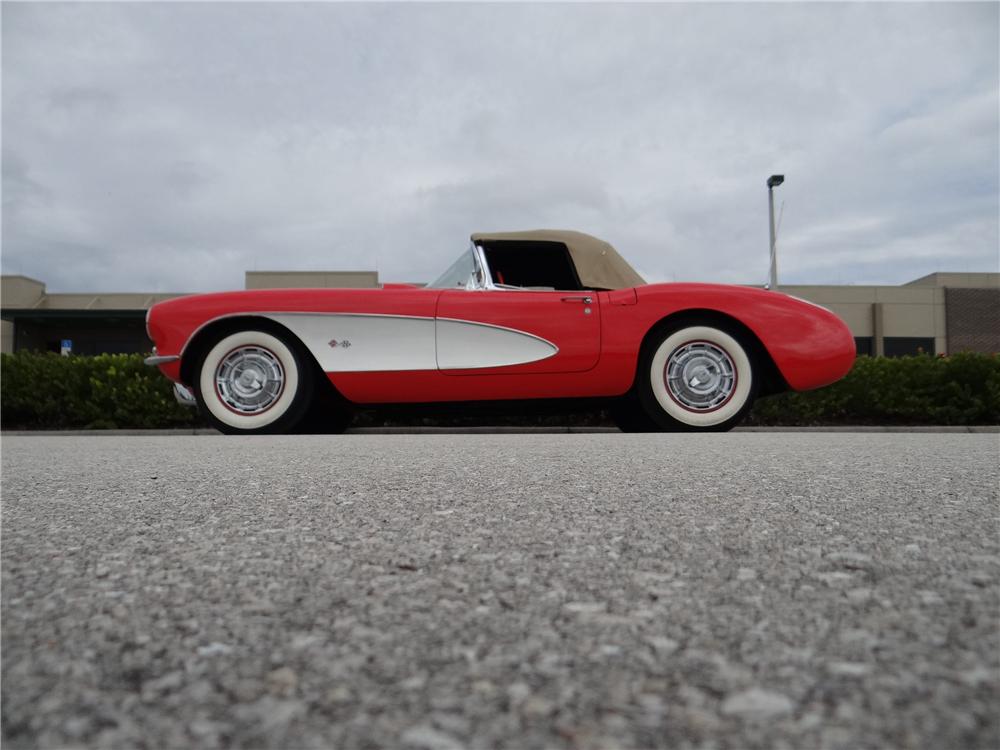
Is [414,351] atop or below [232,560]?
atop

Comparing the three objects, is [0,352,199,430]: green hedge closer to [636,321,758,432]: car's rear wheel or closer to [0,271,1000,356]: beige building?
[636,321,758,432]: car's rear wheel

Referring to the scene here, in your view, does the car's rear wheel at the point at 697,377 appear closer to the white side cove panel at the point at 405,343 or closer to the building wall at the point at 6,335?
the white side cove panel at the point at 405,343

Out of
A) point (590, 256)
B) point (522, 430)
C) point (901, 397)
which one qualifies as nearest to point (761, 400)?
point (901, 397)

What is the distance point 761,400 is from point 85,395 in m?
8.73

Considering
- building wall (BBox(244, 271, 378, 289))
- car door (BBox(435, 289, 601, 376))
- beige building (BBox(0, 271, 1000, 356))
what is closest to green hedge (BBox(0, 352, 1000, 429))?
car door (BBox(435, 289, 601, 376))

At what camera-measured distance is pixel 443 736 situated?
2.19ft

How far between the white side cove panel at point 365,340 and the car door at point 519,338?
0.14m

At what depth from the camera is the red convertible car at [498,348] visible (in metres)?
4.69

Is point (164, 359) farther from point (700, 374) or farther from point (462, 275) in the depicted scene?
point (700, 374)

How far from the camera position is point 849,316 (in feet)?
86.7

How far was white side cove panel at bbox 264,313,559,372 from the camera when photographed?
15.4 ft

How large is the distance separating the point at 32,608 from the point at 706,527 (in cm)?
127

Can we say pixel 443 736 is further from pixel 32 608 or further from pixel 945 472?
pixel 945 472

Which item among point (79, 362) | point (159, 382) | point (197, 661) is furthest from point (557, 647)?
point (79, 362)
